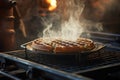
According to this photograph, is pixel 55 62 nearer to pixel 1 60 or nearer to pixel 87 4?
pixel 1 60

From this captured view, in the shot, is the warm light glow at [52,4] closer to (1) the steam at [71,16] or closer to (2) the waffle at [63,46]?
(1) the steam at [71,16]

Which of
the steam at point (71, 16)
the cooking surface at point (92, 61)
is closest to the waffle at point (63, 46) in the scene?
the cooking surface at point (92, 61)

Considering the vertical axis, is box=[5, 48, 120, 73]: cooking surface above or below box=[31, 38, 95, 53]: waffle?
below

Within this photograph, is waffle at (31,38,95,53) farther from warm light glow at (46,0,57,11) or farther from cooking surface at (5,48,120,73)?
warm light glow at (46,0,57,11)

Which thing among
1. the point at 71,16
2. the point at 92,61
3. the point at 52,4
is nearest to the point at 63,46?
the point at 92,61

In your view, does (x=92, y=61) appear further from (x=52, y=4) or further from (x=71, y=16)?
(x=71, y=16)

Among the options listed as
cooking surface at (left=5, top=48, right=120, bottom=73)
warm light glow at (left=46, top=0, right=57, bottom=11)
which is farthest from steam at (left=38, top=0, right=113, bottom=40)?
cooking surface at (left=5, top=48, right=120, bottom=73)

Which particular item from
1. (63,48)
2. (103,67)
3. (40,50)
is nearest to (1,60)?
(40,50)

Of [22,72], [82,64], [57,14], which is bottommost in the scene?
[22,72]
